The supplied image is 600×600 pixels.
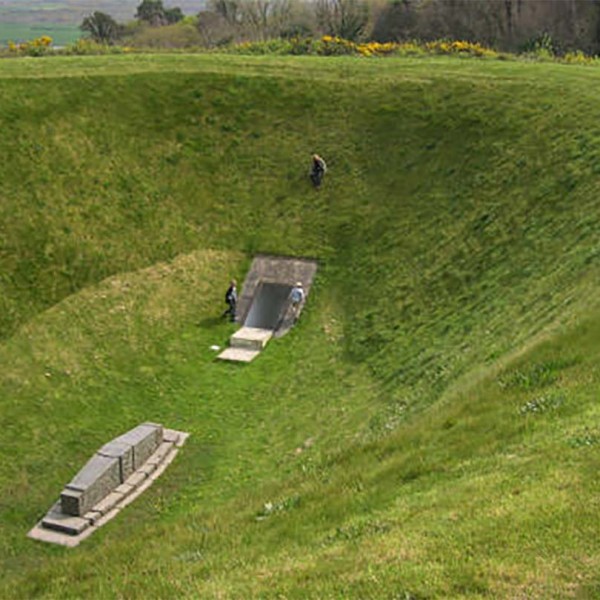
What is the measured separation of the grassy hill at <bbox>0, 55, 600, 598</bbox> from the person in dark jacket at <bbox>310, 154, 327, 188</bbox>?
54 cm

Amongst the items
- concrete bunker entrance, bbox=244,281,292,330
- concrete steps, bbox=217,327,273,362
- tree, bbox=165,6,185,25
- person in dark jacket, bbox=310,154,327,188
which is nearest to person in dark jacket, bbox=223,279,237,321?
concrete bunker entrance, bbox=244,281,292,330

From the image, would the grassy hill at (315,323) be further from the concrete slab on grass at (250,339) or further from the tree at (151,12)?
the tree at (151,12)

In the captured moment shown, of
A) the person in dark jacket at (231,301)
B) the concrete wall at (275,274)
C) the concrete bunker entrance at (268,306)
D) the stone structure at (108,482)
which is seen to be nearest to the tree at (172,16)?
the concrete wall at (275,274)

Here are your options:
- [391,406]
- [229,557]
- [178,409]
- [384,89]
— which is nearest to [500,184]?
[384,89]

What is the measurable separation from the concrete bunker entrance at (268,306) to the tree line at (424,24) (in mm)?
45098

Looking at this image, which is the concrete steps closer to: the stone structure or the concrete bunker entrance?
the concrete bunker entrance

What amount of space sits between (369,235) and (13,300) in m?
15.0

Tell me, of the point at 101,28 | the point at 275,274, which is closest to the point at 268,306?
the point at 275,274

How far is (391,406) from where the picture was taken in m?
22.8

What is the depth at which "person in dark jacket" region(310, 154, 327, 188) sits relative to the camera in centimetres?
3728

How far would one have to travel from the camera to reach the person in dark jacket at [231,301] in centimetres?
3206

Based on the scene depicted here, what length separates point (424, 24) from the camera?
3093 inches

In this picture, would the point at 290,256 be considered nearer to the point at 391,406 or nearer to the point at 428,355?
the point at 428,355

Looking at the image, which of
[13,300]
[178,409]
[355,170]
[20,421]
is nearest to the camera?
[20,421]
